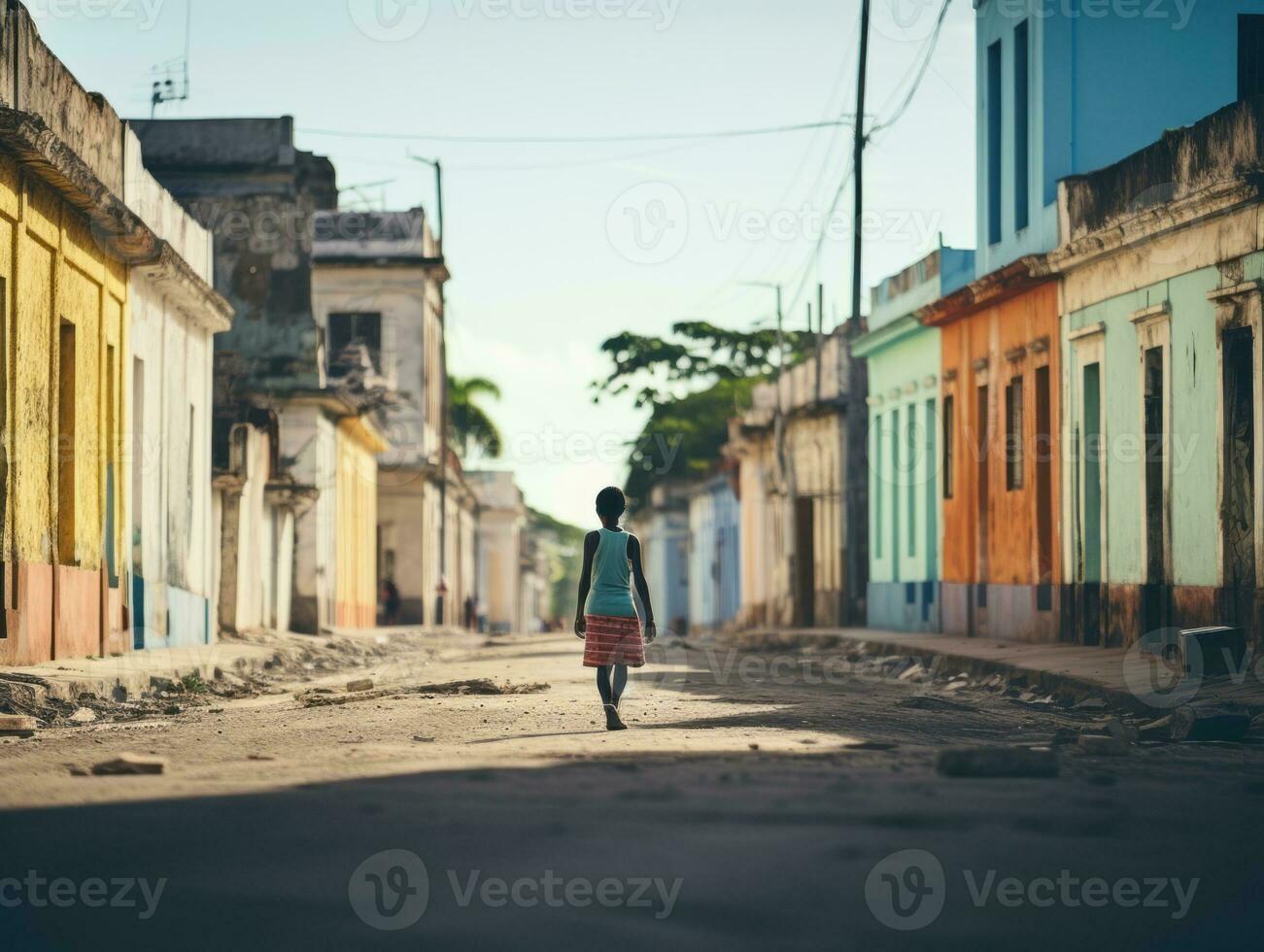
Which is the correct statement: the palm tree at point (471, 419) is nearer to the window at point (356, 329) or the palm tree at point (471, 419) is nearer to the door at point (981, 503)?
the window at point (356, 329)

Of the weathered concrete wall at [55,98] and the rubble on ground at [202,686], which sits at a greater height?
the weathered concrete wall at [55,98]

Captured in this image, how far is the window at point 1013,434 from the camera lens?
2477 cm

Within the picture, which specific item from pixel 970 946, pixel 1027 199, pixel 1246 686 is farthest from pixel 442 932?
pixel 1027 199

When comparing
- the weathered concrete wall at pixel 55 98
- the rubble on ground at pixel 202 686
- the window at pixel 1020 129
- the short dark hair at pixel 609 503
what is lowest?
the rubble on ground at pixel 202 686

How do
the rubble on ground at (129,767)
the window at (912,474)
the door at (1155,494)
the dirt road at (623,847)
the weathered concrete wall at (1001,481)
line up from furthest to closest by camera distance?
the window at (912,474)
the weathered concrete wall at (1001,481)
the door at (1155,494)
the rubble on ground at (129,767)
the dirt road at (623,847)

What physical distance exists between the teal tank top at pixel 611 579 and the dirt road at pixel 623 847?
1.58 meters

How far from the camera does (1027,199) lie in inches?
967

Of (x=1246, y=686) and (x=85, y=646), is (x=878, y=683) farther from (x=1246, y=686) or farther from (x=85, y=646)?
(x=85, y=646)

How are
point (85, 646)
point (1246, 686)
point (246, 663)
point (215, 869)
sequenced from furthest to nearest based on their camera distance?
point (246, 663) → point (85, 646) → point (1246, 686) → point (215, 869)

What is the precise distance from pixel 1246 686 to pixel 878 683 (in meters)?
5.11

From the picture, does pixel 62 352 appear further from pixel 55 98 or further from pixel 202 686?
pixel 202 686

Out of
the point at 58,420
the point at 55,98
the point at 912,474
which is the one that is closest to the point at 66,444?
the point at 58,420

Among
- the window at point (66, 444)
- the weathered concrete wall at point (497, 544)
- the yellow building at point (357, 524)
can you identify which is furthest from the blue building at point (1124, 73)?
the weathered concrete wall at point (497, 544)

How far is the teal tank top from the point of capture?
461 inches
